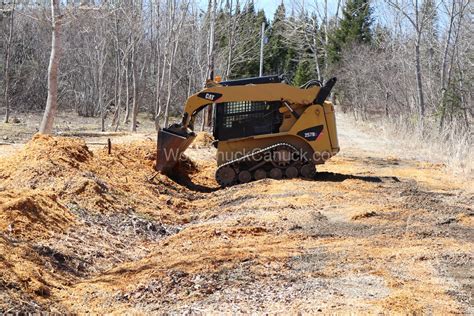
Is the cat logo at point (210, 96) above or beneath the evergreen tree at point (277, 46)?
beneath

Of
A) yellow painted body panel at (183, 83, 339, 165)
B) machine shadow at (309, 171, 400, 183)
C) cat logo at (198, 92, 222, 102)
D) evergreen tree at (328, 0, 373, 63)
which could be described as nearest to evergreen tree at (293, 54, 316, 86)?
evergreen tree at (328, 0, 373, 63)

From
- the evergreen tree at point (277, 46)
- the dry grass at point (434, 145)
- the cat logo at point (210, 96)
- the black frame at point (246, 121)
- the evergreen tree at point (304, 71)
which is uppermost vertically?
the evergreen tree at point (277, 46)

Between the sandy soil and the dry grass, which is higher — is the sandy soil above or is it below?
below

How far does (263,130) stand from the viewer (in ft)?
41.0

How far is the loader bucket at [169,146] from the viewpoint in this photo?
12.4m

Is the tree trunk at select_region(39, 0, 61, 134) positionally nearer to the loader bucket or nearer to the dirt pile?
the dirt pile

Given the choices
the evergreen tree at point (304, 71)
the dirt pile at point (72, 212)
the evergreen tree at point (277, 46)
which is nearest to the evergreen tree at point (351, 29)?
the evergreen tree at point (304, 71)

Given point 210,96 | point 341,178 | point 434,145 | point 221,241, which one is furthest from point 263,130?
point 434,145

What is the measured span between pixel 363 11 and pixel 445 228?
46430 millimetres

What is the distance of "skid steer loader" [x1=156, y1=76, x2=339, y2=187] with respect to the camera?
1237cm

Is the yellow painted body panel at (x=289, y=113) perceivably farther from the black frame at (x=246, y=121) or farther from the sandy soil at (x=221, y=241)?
the sandy soil at (x=221, y=241)

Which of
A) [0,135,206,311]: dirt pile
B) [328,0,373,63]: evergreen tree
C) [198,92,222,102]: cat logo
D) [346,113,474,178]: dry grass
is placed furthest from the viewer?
[328,0,373,63]: evergreen tree

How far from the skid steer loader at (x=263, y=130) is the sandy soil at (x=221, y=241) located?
2.18 ft

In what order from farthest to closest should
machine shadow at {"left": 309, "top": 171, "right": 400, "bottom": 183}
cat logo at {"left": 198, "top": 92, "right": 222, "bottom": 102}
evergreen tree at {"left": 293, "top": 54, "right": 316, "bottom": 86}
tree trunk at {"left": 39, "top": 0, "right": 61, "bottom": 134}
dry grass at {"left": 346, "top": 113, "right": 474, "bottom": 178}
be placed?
evergreen tree at {"left": 293, "top": 54, "right": 316, "bottom": 86}, tree trunk at {"left": 39, "top": 0, "right": 61, "bottom": 134}, dry grass at {"left": 346, "top": 113, "right": 474, "bottom": 178}, machine shadow at {"left": 309, "top": 171, "right": 400, "bottom": 183}, cat logo at {"left": 198, "top": 92, "right": 222, "bottom": 102}
